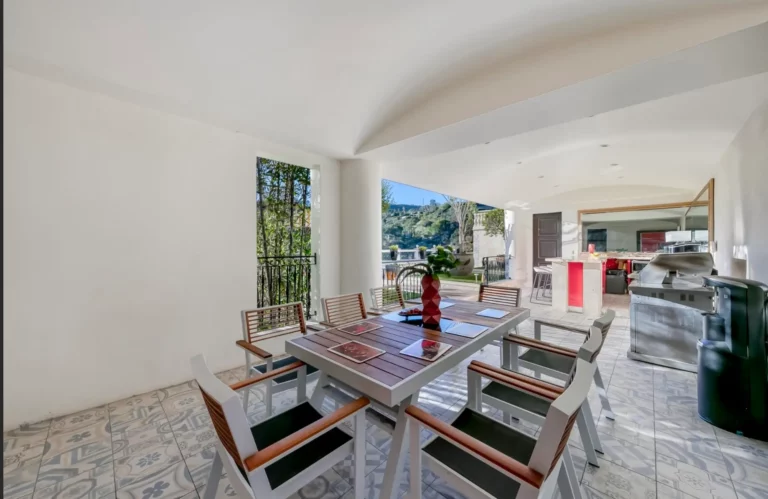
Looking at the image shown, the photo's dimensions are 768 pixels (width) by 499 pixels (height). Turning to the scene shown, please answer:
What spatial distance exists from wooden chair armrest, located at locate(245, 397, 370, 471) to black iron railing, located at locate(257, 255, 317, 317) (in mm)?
2752

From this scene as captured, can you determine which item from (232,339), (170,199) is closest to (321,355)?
(232,339)

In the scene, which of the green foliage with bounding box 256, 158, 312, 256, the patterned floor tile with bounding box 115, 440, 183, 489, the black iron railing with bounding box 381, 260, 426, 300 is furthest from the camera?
the black iron railing with bounding box 381, 260, 426, 300

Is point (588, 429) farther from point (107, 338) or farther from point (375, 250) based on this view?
point (107, 338)

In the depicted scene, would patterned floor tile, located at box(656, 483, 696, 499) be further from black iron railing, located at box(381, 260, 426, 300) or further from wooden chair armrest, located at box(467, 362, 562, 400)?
black iron railing, located at box(381, 260, 426, 300)

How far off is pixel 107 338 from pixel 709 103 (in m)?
5.87

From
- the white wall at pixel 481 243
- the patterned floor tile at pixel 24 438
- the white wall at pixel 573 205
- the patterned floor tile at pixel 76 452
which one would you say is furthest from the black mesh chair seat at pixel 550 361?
the white wall at pixel 481 243

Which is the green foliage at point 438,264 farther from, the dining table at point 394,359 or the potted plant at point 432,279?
the dining table at point 394,359

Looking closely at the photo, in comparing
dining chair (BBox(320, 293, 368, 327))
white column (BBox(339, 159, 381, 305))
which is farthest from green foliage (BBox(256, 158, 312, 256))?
dining chair (BBox(320, 293, 368, 327))

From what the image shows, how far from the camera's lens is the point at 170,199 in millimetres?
2955

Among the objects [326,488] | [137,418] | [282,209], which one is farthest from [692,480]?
[282,209]

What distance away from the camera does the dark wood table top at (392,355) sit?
1.54 metres

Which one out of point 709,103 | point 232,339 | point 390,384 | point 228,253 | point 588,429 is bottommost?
point 588,429

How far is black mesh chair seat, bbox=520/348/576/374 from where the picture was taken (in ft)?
7.43

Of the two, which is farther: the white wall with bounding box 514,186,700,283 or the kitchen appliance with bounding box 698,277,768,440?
the white wall with bounding box 514,186,700,283
